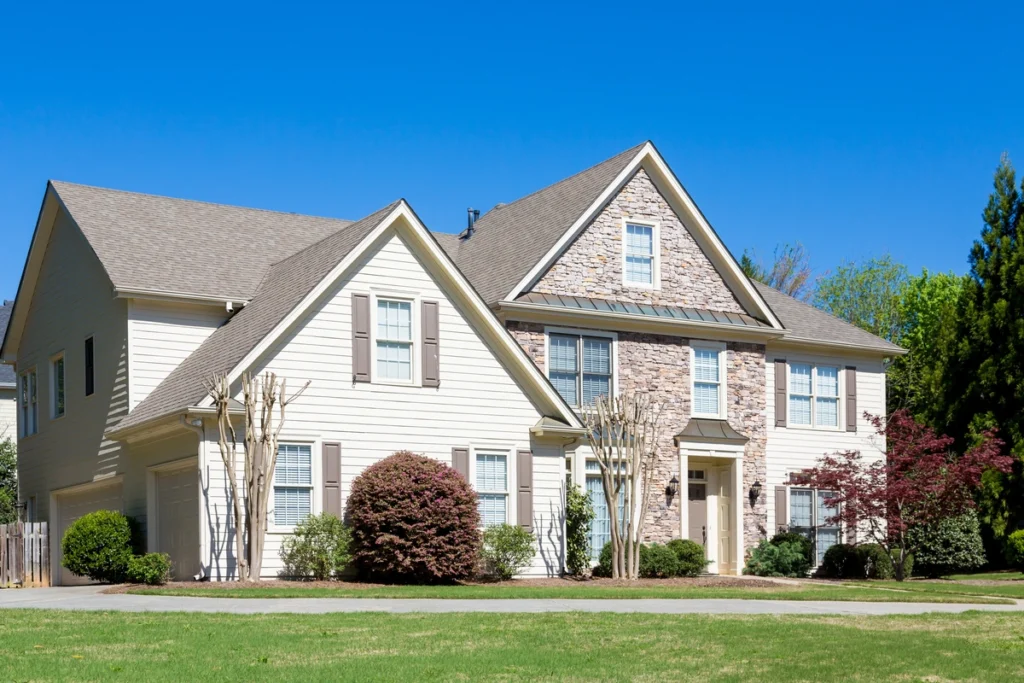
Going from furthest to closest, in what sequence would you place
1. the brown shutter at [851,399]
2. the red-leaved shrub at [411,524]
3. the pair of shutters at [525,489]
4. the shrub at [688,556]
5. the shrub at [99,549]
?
1. the brown shutter at [851,399]
2. the shrub at [688,556]
3. the pair of shutters at [525,489]
4. the shrub at [99,549]
5. the red-leaved shrub at [411,524]

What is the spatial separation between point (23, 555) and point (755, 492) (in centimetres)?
1578

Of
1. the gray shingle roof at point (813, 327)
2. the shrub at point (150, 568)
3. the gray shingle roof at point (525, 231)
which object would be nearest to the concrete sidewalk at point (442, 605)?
the shrub at point (150, 568)

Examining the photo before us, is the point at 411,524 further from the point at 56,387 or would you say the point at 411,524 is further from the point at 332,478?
the point at 56,387

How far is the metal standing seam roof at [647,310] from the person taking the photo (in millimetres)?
27562

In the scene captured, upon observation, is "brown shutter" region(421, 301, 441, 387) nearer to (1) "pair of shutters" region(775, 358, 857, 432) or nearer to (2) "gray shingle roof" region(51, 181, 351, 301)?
(2) "gray shingle roof" region(51, 181, 351, 301)

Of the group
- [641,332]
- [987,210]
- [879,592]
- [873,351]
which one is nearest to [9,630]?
[879,592]

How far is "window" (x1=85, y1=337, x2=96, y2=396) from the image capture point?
26.6 meters

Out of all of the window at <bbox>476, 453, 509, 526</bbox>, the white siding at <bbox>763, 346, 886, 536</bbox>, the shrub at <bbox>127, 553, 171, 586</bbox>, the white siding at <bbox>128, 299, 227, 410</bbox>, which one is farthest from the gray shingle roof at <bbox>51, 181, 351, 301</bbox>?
the white siding at <bbox>763, 346, 886, 536</bbox>

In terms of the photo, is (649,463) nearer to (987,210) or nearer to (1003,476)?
(1003,476)

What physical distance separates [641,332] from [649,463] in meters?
3.60

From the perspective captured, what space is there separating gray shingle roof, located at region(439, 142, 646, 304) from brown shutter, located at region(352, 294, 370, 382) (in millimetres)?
3983

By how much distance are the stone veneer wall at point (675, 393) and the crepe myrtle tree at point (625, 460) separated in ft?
7.06

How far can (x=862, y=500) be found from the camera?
27781 millimetres

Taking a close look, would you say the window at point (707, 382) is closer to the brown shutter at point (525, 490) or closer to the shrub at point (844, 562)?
the shrub at point (844, 562)
